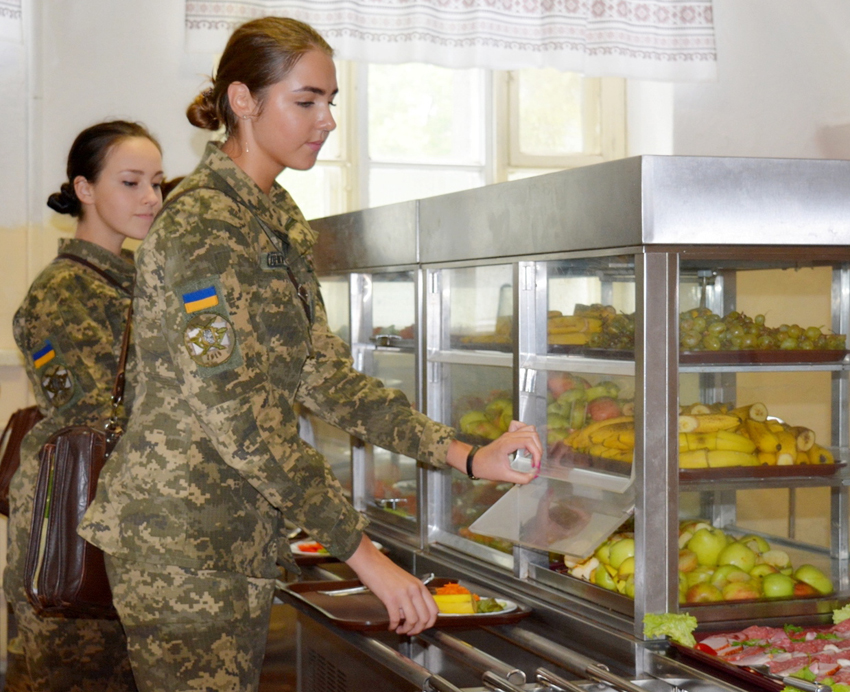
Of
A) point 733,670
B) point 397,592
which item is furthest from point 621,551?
point 397,592

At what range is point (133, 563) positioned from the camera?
178 cm

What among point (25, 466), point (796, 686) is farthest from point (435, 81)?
point (796, 686)

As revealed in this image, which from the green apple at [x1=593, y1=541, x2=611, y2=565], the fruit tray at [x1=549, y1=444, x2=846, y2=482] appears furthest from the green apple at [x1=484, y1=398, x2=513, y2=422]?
the green apple at [x1=593, y1=541, x2=611, y2=565]

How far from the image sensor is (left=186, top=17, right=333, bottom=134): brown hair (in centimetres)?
182

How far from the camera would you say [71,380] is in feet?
8.20

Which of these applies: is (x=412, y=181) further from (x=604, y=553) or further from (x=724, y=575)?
(x=724, y=575)

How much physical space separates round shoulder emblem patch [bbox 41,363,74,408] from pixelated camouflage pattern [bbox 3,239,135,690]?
16mm

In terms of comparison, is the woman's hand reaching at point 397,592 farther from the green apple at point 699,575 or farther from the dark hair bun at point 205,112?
the dark hair bun at point 205,112

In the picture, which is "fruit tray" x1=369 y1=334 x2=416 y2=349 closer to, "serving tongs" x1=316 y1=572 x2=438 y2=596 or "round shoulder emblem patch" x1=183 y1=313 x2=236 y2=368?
"serving tongs" x1=316 y1=572 x2=438 y2=596

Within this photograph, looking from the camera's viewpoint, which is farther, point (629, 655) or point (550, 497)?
point (550, 497)

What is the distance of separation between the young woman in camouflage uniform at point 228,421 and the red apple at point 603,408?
0.61m

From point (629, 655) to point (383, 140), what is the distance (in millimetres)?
3449

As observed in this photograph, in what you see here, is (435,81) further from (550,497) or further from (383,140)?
(550,497)

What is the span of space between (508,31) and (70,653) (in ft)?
10.4
